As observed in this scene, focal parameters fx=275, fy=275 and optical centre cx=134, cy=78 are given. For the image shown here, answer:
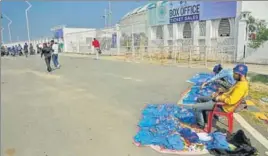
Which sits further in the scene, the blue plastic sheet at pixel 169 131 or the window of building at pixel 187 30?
the window of building at pixel 187 30

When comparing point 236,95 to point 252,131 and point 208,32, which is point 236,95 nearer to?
point 252,131

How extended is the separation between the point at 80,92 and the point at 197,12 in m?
13.4

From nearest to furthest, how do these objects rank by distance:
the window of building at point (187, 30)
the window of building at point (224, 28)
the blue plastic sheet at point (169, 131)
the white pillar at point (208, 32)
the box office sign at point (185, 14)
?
the blue plastic sheet at point (169, 131) → the window of building at point (224, 28) → the white pillar at point (208, 32) → the box office sign at point (185, 14) → the window of building at point (187, 30)

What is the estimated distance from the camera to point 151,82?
1081 centimetres

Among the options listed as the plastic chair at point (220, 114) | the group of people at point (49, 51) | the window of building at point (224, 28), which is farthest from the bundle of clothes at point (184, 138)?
the window of building at point (224, 28)

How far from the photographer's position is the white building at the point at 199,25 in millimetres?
16875

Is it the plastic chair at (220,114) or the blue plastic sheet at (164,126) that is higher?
the plastic chair at (220,114)

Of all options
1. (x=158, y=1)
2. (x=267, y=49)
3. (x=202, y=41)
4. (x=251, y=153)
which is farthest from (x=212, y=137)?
(x=158, y=1)

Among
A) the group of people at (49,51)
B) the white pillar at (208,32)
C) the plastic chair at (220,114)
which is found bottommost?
the plastic chair at (220,114)

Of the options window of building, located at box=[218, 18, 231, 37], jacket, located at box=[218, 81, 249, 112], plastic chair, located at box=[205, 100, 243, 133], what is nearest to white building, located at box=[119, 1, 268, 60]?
window of building, located at box=[218, 18, 231, 37]

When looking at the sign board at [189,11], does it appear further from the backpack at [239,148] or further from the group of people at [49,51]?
the backpack at [239,148]

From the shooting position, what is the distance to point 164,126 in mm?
5277

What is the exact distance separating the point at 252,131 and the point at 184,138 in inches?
61.4

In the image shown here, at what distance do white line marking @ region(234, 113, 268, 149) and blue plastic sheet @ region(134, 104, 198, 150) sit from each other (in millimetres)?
1036
